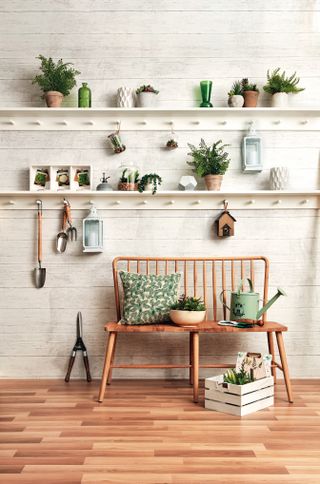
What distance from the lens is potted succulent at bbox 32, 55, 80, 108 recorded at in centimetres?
376

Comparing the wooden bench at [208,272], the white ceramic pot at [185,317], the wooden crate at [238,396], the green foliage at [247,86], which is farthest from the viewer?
the green foliage at [247,86]

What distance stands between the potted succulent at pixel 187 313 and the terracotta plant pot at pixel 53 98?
1623mm

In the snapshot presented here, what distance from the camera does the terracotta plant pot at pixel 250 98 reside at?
12.4 ft

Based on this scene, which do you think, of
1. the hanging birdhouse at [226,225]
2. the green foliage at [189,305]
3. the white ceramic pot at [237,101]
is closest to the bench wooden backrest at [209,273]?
the hanging birdhouse at [226,225]

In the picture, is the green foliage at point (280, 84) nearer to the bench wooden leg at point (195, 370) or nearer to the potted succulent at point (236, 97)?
the potted succulent at point (236, 97)

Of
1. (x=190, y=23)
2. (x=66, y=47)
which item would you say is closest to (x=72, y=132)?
(x=66, y=47)

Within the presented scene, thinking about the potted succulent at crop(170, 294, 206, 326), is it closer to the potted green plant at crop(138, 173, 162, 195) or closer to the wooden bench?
the wooden bench

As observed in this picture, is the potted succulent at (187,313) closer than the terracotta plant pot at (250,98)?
Yes

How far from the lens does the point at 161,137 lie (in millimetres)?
3922

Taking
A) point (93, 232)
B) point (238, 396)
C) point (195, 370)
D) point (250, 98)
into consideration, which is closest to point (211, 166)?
point (250, 98)

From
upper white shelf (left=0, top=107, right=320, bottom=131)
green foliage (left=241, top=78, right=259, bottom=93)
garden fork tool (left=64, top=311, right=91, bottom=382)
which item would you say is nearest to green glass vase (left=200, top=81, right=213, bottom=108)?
upper white shelf (left=0, top=107, right=320, bottom=131)

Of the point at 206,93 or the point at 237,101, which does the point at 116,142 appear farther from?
the point at 237,101

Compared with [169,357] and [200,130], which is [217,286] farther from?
[200,130]

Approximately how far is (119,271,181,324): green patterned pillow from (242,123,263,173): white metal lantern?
3.19 ft
